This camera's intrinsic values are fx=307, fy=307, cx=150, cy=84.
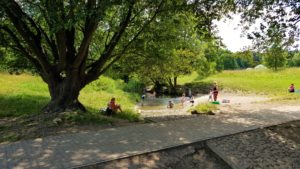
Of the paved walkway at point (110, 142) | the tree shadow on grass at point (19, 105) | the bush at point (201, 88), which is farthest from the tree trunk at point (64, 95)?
the bush at point (201, 88)

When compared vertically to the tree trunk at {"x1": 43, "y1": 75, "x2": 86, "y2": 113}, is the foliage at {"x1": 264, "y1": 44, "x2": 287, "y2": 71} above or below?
above

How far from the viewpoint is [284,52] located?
1288cm

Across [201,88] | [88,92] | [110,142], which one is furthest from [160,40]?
[201,88]

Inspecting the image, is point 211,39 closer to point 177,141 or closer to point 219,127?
point 219,127

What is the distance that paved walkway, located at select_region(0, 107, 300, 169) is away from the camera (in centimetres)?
652

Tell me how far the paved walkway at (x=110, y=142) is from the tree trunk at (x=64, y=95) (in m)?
3.37

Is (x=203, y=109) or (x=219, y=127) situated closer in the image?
(x=219, y=127)

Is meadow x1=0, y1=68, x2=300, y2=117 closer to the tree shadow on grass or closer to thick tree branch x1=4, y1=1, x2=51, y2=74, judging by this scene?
the tree shadow on grass

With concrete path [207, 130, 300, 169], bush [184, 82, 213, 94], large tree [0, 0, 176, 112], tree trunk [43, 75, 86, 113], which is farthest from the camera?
bush [184, 82, 213, 94]

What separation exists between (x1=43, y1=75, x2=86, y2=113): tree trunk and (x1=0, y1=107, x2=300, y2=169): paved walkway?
3369 millimetres

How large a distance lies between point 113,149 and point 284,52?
9015 millimetres

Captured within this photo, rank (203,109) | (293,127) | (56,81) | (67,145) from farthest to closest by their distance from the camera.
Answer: (203,109) < (56,81) < (293,127) < (67,145)

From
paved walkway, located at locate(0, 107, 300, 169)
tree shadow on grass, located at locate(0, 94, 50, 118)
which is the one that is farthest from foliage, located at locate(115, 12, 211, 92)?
tree shadow on grass, located at locate(0, 94, 50, 118)

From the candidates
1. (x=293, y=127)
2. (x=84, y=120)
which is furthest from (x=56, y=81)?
(x=293, y=127)
